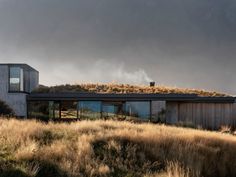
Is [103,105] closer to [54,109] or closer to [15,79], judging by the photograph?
[54,109]

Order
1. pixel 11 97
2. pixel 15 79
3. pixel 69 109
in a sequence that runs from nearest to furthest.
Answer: pixel 11 97 → pixel 69 109 → pixel 15 79

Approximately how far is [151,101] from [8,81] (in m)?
12.2

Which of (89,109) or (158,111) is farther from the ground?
(89,109)

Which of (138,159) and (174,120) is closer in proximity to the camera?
(138,159)

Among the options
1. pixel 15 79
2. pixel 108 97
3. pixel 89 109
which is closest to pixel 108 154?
pixel 89 109

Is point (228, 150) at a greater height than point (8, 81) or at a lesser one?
lesser

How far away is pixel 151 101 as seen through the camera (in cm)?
4188

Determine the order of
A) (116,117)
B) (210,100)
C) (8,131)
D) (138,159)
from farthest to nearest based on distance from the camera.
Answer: (210,100) < (116,117) < (8,131) < (138,159)

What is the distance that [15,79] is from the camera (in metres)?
41.6

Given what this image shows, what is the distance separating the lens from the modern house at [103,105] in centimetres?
4103

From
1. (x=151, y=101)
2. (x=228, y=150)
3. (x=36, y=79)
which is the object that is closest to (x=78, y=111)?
(x=151, y=101)

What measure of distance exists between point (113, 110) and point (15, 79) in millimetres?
8676

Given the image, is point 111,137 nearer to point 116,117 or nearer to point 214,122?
point 116,117

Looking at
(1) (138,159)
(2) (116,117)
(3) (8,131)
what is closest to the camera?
(1) (138,159)
